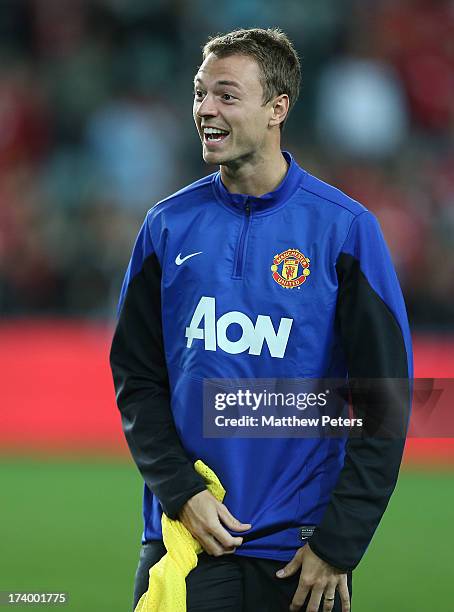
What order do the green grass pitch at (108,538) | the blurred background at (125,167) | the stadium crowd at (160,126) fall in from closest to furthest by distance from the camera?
the green grass pitch at (108,538) < the blurred background at (125,167) < the stadium crowd at (160,126)

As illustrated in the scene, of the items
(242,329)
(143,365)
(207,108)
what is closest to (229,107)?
(207,108)

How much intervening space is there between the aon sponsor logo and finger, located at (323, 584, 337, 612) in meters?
0.57

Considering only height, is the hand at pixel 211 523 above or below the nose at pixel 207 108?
below

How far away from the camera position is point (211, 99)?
3.15 m

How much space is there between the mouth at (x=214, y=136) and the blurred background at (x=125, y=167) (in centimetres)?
443

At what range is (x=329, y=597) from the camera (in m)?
3.04

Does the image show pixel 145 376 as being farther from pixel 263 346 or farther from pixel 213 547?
pixel 213 547

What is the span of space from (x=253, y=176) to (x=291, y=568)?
0.98m

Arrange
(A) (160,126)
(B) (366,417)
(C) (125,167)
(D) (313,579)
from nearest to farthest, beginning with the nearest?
(D) (313,579), (B) (366,417), (C) (125,167), (A) (160,126)

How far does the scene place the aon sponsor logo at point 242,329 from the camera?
122 inches

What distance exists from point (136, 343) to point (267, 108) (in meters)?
0.69

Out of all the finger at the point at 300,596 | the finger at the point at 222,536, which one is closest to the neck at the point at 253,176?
the finger at the point at 222,536

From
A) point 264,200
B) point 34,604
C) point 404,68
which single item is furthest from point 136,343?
point 404,68

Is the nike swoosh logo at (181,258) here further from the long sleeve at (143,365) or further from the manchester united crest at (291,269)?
the manchester united crest at (291,269)
